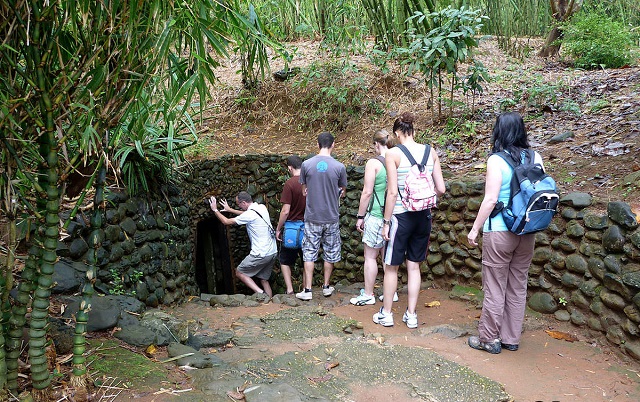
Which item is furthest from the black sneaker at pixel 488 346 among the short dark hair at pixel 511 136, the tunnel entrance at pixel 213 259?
the tunnel entrance at pixel 213 259

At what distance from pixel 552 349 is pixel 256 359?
2141mm

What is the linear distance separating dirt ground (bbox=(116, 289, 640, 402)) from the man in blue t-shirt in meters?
0.78

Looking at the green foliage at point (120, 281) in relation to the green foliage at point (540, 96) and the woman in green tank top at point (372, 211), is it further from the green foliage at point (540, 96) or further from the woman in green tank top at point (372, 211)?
the green foliage at point (540, 96)

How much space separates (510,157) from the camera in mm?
3438

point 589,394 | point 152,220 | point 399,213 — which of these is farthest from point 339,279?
point 589,394

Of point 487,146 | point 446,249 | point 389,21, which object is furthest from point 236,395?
point 389,21

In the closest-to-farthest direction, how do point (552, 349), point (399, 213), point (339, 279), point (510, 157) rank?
point (510, 157)
point (552, 349)
point (399, 213)
point (339, 279)

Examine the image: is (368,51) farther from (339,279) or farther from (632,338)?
(632,338)

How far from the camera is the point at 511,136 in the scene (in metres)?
3.45

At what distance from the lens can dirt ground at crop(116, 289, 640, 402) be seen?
309 centimetres

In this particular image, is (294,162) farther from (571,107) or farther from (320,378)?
(571,107)

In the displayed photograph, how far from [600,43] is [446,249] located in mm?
6083

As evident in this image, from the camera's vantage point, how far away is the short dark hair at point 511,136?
3.45 metres

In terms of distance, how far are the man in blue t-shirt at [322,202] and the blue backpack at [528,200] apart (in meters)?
2.03
